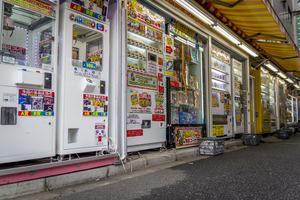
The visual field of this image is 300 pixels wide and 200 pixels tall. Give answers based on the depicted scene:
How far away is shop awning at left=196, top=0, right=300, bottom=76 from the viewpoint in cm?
666

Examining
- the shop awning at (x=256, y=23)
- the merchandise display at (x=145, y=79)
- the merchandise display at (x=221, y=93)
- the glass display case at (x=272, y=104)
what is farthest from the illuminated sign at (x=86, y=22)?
the glass display case at (x=272, y=104)

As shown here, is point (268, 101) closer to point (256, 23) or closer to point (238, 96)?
point (238, 96)

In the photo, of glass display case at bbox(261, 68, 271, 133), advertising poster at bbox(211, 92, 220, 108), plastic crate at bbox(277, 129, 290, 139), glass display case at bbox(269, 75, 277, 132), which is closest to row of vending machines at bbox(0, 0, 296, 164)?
advertising poster at bbox(211, 92, 220, 108)

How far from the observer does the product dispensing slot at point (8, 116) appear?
3.00 meters

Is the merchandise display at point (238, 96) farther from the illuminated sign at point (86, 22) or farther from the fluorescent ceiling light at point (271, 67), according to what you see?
the illuminated sign at point (86, 22)

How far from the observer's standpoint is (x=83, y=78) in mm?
3934

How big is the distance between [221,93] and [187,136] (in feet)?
9.92

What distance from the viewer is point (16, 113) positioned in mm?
3113

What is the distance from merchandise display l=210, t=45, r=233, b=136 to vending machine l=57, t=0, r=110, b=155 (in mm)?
4483

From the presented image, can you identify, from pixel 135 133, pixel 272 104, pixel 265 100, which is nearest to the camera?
pixel 135 133

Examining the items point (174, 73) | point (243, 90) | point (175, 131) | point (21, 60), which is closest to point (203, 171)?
point (175, 131)

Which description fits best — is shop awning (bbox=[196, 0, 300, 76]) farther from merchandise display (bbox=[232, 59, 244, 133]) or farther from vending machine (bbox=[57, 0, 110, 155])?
vending machine (bbox=[57, 0, 110, 155])

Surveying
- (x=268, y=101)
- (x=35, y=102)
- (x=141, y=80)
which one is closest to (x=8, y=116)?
(x=35, y=102)

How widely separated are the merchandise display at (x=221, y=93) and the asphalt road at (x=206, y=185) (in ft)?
11.4
